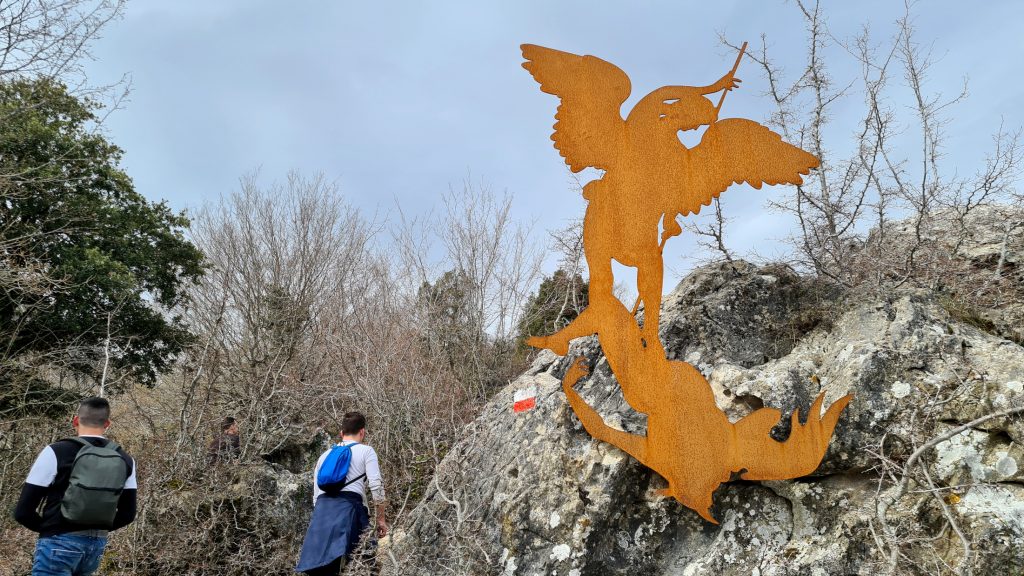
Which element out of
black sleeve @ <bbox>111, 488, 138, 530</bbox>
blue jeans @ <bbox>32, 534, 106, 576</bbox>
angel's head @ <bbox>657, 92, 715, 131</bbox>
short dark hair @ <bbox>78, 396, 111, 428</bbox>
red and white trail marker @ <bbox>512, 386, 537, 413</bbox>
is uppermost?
angel's head @ <bbox>657, 92, 715, 131</bbox>

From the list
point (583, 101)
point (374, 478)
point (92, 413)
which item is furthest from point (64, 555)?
point (583, 101)

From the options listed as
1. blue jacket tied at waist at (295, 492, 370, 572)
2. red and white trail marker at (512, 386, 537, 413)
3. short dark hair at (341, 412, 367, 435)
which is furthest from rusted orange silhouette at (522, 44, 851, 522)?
blue jacket tied at waist at (295, 492, 370, 572)

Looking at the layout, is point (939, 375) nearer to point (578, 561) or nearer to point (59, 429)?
point (578, 561)

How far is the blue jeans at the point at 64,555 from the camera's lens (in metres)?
3.26

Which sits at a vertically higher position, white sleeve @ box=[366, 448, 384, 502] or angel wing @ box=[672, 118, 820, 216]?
angel wing @ box=[672, 118, 820, 216]

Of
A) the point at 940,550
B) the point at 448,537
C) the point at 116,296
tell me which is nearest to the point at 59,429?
the point at 116,296

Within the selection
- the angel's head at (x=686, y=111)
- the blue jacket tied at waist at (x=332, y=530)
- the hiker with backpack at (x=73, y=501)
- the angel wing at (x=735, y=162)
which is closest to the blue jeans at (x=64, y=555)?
the hiker with backpack at (x=73, y=501)

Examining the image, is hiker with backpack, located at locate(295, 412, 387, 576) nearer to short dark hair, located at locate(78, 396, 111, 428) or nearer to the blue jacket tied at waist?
the blue jacket tied at waist

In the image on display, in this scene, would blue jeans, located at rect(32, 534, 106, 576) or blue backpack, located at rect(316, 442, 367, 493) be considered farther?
blue backpack, located at rect(316, 442, 367, 493)

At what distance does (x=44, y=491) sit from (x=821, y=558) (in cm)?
405

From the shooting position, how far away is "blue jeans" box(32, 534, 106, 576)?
3264 mm

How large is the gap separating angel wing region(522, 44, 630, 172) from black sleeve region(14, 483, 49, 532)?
3.50 meters

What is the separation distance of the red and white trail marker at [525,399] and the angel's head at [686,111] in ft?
6.80

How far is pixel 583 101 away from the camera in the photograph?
14.0 feet
